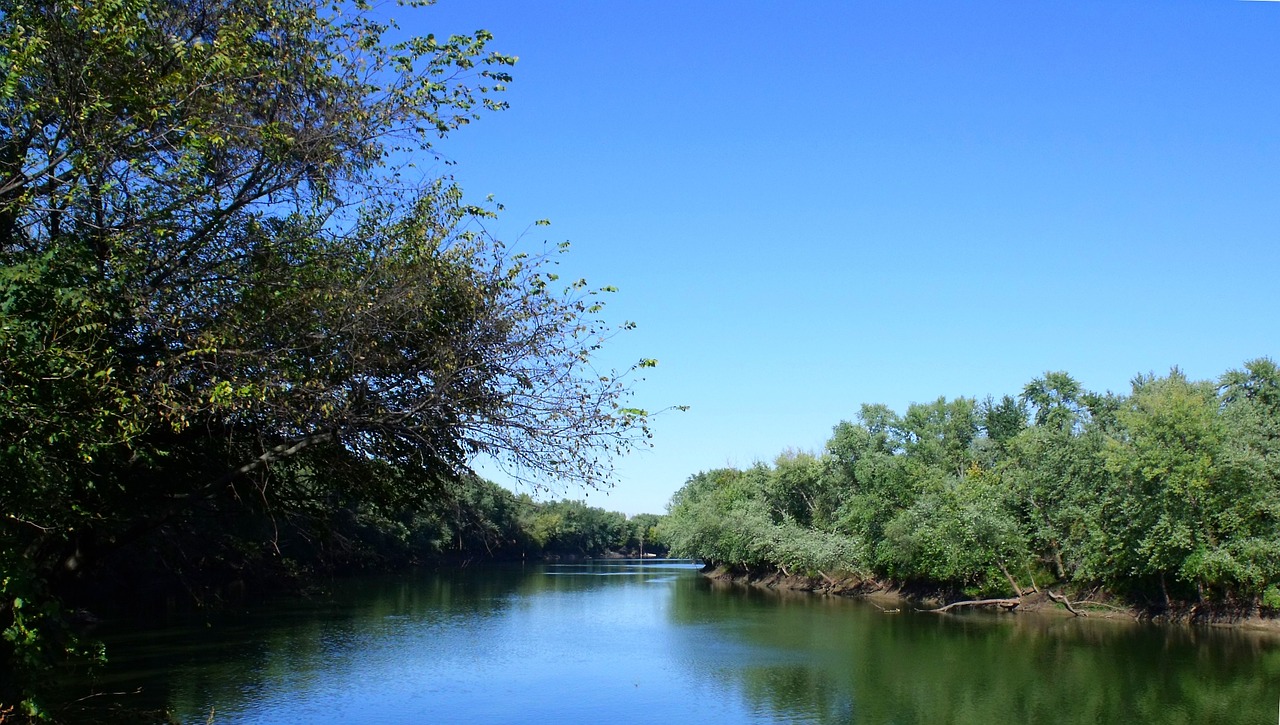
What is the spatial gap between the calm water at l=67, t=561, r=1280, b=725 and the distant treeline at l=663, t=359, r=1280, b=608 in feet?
10.3

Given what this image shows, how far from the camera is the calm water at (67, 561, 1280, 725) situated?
72.1 ft

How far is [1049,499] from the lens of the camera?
4506cm

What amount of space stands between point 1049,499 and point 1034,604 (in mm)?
5281

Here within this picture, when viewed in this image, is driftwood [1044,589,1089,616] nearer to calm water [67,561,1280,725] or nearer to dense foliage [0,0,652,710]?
calm water [67,561,1280,725]

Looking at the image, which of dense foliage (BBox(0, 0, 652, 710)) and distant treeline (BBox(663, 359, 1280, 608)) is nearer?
dense foliage (BBox(0, 0, 652, 710))

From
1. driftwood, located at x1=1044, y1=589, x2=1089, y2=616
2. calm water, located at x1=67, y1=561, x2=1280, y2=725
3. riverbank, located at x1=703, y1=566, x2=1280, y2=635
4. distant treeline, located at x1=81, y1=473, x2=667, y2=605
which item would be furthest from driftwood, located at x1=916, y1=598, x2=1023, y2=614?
distant treeline, located at x1=81, y1=473, x2=667, y2=605

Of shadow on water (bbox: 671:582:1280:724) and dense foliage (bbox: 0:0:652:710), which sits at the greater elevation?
dense foliage (bbox: 0:0:652:710)

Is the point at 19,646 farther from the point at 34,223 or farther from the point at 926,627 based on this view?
the point at 926,627

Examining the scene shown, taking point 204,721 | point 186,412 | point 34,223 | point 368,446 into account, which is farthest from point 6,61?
point 204,721

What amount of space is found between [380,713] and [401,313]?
13.4 m

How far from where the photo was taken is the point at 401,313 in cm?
1185

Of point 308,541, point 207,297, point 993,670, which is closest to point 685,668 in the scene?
point 993,670

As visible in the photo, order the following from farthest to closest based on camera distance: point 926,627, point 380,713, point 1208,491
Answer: point 926,627 → point 1208,491 → point 380,713

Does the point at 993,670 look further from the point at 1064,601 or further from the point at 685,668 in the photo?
the point at 1064,601
